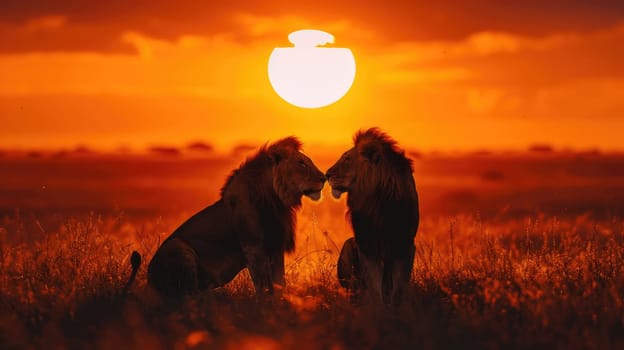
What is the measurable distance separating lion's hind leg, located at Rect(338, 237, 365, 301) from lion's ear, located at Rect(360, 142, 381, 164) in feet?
3.03

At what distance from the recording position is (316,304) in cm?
859

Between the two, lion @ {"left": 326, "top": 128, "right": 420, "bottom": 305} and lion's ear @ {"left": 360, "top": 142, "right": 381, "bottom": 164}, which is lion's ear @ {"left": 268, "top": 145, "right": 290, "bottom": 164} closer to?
lion @ {"left": 326, "top": 128, "right": 420, "bottom": 305}

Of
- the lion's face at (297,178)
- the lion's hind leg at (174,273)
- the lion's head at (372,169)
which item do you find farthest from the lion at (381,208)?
the lion's hind leg at (174,273)

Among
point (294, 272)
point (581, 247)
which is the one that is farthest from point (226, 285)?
point (581, 247)

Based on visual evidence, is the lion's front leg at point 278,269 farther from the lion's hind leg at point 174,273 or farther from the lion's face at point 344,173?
the lion's face at point 344,173

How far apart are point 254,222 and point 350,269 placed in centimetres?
105

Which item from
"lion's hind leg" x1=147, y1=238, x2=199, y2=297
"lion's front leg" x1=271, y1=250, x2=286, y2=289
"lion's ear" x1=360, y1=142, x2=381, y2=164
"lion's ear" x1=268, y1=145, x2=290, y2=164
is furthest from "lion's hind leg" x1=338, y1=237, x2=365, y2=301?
"lion's hind leg" x1=147, y1=238, x2=199, y2=297

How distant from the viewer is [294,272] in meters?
10.3

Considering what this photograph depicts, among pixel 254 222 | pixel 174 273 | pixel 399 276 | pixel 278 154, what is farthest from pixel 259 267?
pixel 399 276

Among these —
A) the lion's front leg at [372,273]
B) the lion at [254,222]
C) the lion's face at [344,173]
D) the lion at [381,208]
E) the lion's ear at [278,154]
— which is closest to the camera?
the lion's front leg at [372,273]

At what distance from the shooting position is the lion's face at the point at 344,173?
8742 mm

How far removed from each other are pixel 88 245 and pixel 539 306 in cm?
486

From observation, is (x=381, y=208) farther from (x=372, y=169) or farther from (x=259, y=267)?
(x=259, y=267)

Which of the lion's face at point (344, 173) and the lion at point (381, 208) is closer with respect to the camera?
the lion at point (381, 208)
